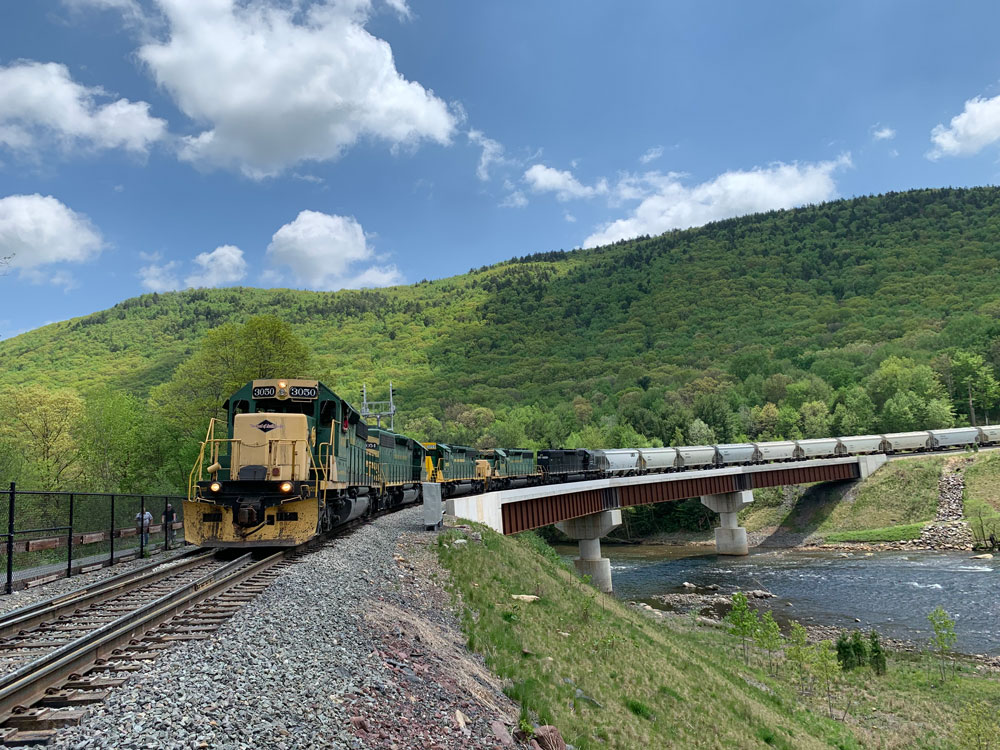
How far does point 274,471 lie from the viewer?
17344mm

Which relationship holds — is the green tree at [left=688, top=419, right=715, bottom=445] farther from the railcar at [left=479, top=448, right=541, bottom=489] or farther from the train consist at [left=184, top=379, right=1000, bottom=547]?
the train consist at [left=184, top=379, right=1000, bottom=547]

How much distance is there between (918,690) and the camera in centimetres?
2008

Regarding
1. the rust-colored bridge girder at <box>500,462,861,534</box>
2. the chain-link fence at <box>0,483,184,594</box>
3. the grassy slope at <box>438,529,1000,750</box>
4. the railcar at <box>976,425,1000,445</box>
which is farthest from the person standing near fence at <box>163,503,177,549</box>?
the railcar at <box>976,425,1000,445</box>

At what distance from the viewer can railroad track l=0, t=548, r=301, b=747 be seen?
603 cm

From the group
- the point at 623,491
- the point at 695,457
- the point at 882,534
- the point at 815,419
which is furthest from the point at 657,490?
the point at 815,419

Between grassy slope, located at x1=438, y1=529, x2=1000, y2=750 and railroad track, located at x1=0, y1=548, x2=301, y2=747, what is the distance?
185 inches

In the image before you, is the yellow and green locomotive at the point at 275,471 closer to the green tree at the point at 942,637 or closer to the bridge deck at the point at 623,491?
the bridge deck at the point at 623,491

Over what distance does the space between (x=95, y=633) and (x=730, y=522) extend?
200ft

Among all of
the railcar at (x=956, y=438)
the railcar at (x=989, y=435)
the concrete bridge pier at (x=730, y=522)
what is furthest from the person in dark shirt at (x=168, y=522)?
the railcar at (x=989, y=435)

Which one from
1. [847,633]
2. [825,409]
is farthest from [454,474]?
[825,409]

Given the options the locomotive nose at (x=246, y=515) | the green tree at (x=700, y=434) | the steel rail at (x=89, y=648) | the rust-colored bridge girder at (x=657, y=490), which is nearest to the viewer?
the steel rail at (x=89, y=648)

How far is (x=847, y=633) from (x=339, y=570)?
82.1 feet

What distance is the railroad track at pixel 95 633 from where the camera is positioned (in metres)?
6.03

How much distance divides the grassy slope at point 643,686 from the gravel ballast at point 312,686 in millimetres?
1148
